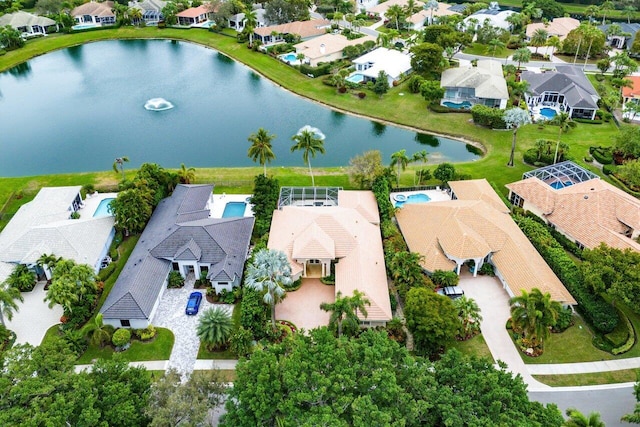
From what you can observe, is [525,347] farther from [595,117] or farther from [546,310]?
[595,117]

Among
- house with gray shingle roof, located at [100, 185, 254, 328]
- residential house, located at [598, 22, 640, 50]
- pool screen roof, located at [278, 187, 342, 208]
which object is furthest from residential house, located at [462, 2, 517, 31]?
house with gray shingle roof, located at [100, 185, 254, 328]

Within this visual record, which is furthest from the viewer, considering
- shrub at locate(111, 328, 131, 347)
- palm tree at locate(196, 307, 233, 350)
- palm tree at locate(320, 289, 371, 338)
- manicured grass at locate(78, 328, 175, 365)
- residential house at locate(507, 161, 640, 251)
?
residential house at locate(507, 161, 640, 251)

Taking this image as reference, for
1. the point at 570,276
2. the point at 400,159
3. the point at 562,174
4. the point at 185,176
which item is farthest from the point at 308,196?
the point at 562,174

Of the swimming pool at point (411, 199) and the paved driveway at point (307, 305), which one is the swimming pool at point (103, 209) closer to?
the paved driveway at point (307, 305)

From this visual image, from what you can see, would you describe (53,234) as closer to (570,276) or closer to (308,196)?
(308,196)

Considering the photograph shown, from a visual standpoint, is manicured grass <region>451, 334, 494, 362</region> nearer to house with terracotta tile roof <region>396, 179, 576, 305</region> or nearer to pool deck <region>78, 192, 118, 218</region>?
house with terracotta tile roof <region>396, 179, 576, 305</region>

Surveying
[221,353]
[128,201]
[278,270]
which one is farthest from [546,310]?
[128,201]

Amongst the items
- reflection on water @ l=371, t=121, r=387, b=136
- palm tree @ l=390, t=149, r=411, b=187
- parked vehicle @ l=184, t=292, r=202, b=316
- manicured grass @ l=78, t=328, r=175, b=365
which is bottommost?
manicured grass @ l=78, t=328, r=175, b=365
